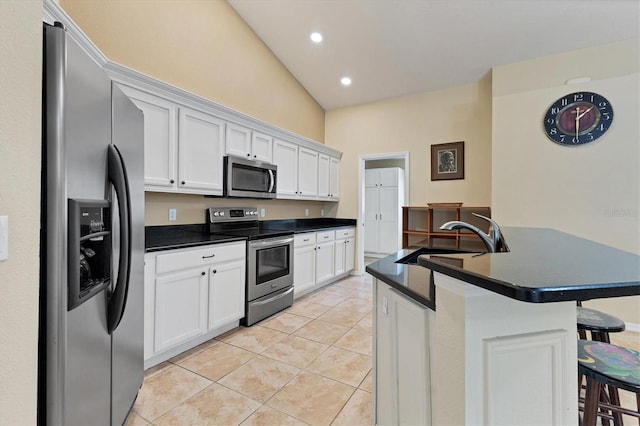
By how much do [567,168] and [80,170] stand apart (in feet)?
13.9

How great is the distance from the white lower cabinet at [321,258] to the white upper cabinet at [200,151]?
130 cm

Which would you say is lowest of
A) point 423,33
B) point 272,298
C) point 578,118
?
point 272,298

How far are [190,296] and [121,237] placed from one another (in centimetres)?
122

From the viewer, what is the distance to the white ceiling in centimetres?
282

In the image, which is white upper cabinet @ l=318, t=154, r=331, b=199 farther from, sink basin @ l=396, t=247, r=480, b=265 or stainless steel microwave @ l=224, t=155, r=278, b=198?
sink basin @ l=396, t=247, r=480, b=265

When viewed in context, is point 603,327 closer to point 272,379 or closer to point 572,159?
point 272,379

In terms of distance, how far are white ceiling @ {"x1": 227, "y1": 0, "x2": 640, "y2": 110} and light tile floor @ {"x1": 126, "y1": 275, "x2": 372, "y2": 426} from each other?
3340 mm

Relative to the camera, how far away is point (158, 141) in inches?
94.5

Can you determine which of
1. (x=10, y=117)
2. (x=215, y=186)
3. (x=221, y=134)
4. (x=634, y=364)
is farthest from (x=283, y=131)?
(x=634, y=364)

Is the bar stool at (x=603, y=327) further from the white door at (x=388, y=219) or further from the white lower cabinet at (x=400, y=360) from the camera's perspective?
the white door at (x=388, y=219)

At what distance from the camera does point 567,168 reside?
3.18 m

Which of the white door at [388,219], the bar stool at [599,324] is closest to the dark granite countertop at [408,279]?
the bar stool at [599,324]

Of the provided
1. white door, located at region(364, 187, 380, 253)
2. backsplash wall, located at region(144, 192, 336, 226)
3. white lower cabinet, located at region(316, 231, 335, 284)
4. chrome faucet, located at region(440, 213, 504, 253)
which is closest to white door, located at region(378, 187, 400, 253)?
white door, located at region(364, 187, 380, 253)

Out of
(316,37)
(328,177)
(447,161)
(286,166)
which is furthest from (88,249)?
(447,161)
